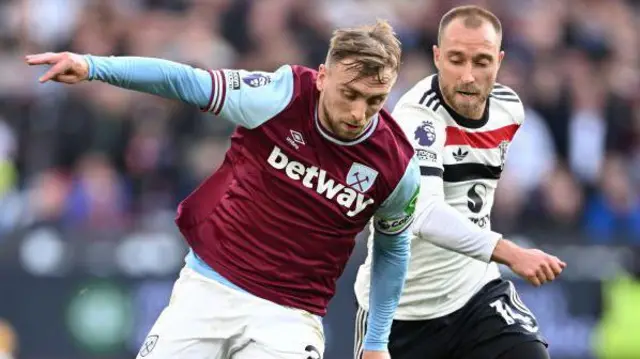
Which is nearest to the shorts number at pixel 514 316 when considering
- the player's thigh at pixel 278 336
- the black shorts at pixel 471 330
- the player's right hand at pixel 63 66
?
the black shorts at pixel 471 330

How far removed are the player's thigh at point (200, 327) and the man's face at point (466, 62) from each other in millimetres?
1651

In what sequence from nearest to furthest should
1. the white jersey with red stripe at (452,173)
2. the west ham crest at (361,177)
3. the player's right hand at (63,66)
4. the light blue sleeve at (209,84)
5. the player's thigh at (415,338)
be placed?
the player's right hand at (63,66)
the light blue sleeve at (209,84)
the west ham crest at (361,177)
the white jersey with red stripe at (452,173)
the player's thigh at (415,338)

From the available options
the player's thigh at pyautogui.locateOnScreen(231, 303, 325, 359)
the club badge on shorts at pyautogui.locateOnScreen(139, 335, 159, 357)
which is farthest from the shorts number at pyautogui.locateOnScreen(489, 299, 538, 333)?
the club badge on shorts at pyautogui.locateOnScreen(139, 335, 159, 357)

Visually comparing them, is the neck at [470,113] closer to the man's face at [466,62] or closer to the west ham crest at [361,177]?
the man's face at [466,62]

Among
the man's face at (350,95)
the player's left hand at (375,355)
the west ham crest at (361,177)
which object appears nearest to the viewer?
the man's face at (350,95)

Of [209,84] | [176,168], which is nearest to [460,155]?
[209,84]

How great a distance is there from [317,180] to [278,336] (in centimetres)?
72

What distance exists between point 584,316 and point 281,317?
24.5ft

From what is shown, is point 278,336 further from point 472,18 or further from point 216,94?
point 472,18

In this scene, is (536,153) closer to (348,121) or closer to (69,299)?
(69,299)

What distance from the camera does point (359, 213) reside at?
6695mm

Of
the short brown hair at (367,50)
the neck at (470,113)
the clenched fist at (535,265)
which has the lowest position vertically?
the clenched fist at (535,265)

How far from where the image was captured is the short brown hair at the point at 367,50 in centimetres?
Result: 632

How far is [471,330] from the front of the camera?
7660 millimetres
